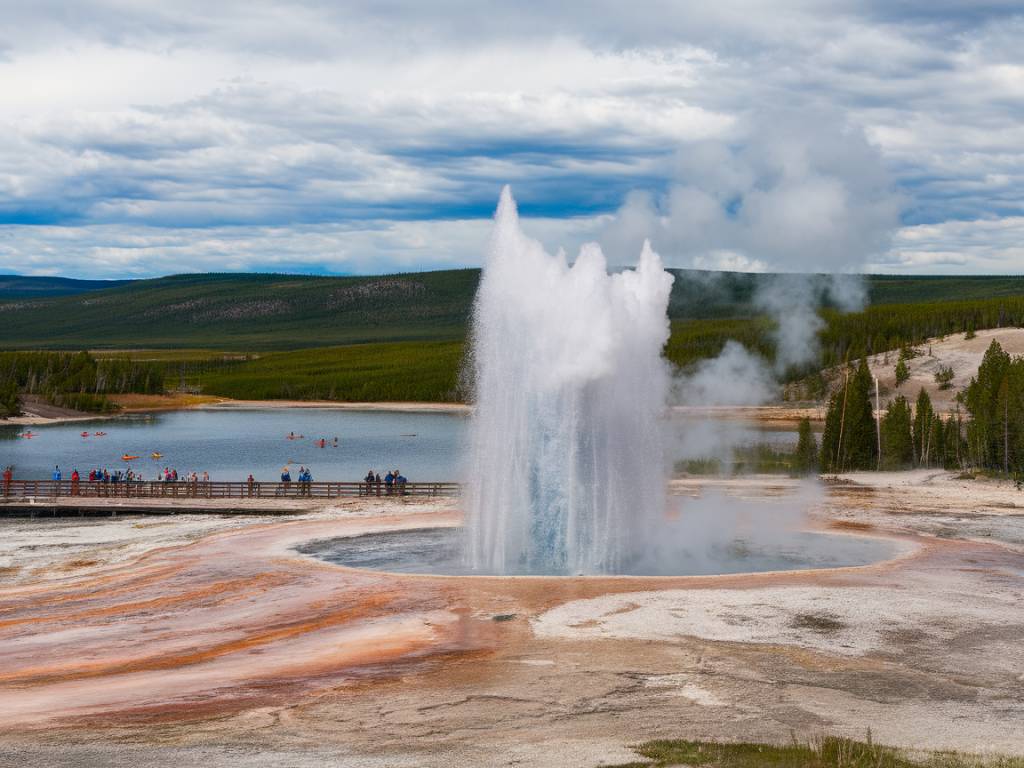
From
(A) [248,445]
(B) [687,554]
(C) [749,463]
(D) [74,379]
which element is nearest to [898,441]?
(C) [749,463]

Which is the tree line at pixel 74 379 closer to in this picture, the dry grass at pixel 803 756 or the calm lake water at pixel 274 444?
the calm lake water at pixel 274 444

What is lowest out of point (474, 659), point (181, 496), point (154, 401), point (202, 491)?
point (474, 659)

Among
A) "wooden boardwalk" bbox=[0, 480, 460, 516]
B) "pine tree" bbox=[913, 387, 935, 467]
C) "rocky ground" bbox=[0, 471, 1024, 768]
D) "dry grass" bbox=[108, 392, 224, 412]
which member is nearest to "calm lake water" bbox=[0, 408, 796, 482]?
"dry grass" bbox=[108, 392, 224, 412]

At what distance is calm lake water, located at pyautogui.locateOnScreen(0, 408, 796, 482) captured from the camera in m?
78.1

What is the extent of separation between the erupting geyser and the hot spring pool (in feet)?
4.44

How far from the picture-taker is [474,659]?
865 inches

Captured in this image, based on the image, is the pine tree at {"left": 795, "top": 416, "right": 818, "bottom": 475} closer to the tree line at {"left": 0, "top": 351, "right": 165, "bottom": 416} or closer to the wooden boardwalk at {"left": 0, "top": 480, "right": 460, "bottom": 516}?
the wooden boardwalk at {"left": 0, "top": 480, "right": 460, "bottom": 516}

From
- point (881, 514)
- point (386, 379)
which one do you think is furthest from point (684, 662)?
point (386, 379)

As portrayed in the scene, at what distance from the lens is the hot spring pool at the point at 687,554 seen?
109 ft

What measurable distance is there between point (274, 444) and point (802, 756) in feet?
291

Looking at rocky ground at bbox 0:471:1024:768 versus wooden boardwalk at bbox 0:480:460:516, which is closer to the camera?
rocky ground at bbox 0:471:1024:768

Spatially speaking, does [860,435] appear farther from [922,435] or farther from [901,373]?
[901,373]

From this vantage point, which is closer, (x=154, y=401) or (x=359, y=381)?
(x=154, y=401)

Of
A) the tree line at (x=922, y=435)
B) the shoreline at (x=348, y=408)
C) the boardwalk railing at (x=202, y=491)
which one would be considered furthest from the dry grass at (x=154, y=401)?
the tree line at (x=922, y=435)
